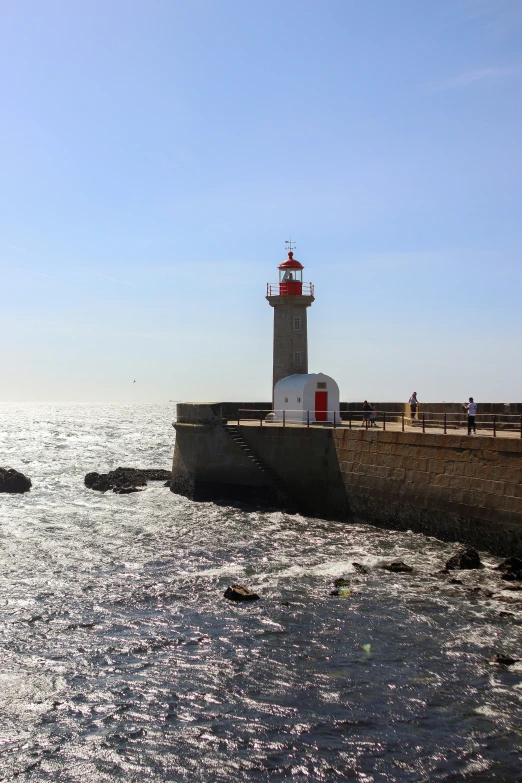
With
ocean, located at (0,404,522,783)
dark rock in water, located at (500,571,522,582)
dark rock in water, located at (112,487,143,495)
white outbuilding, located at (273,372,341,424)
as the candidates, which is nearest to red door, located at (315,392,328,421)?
white outbuilding, located at (273,372,341,424)

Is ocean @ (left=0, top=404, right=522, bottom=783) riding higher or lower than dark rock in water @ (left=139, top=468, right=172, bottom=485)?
lower

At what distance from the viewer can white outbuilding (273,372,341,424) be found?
27094 mm

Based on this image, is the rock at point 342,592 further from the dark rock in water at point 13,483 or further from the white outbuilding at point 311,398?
the dark rock in water at point 13,483

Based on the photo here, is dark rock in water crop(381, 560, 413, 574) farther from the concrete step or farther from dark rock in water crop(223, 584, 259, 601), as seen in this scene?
the concrete step

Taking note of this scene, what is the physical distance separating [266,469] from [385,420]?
202 inches

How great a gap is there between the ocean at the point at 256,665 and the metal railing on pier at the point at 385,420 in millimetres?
4012

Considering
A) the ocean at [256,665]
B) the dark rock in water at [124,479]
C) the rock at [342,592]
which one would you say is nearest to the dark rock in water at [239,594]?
the ocean at [256,665]

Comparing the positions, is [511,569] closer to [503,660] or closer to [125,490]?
[503,660]

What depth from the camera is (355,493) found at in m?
21.8

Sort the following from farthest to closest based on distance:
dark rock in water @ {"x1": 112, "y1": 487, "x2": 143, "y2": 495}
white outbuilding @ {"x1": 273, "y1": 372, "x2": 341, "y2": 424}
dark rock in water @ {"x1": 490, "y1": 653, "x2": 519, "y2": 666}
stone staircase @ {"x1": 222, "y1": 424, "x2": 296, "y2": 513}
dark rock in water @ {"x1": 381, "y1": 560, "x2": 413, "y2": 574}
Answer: dark rock in water @ {"x1": 112, "y1": 487, "x2": 143, "y2": 495}, white outbuilding @ {"x1": 273, "y1": 372, "x2": 341, "y2": 424}, stone staircase @ {"x1": 222, "y1": 424, "x2": 296, "y2": 513}, dark rock in water @ {"x1": 381, "y1": 560, "x2": 413, "y2": 574}, dark rock in water @ {"x1": 490, "y1": 653, "x2": 519, "y2": 666}

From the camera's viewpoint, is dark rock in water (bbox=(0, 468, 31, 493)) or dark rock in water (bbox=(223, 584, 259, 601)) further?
dark rock in water (bbox=(0, 468, 31, 493))

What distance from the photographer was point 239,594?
14375mm

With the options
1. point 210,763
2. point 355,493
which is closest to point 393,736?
point 210,763

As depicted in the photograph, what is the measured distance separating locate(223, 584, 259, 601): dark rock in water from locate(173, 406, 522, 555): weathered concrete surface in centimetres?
612
